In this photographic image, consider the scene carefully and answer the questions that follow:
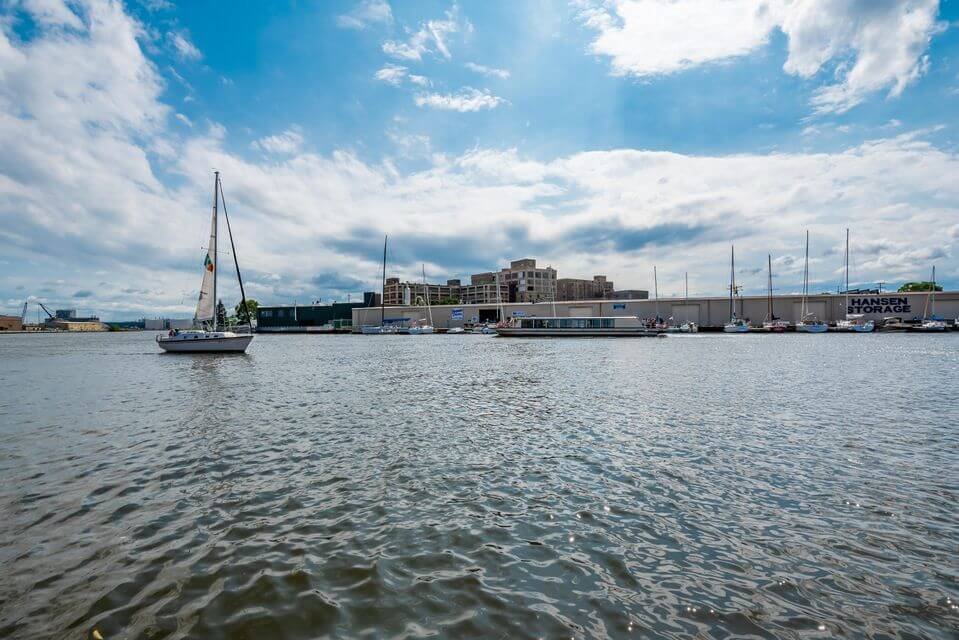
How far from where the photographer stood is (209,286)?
170 ft

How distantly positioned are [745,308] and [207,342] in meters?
114

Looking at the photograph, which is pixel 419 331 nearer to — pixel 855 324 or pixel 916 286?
pixel 855 324

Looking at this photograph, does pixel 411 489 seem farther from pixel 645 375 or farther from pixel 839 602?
pixel 645 375

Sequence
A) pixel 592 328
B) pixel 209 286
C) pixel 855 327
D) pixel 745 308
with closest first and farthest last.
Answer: pixel 209 286 → pixel 592 328 → pixel 855 327 → pixel 745 308

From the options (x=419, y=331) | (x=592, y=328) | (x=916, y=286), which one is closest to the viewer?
Answer: (x=592, y=328)

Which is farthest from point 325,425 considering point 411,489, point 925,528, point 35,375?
point 35,375

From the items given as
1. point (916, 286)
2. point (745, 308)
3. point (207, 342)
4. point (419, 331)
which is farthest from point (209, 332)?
point (916, 286)

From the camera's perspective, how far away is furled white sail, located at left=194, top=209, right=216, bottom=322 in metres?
51.8

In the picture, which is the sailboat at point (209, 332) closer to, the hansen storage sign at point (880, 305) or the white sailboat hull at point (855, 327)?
the white sailboat hull at point (855, 327)

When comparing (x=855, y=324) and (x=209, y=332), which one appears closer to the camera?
(x=209, y=332)

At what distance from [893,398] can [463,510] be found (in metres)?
23.1

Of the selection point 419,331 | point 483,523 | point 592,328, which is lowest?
point 483,523

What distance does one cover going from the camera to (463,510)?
29.8 feet

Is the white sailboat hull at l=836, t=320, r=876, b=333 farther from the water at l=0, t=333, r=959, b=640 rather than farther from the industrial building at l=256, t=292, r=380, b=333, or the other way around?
the industrial building at l=256, t=292, r=380, b=333
